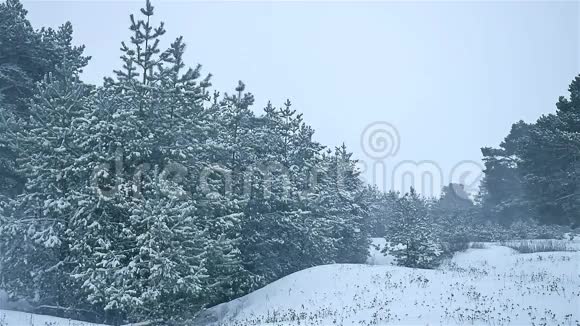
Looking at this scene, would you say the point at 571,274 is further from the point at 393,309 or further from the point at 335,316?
the point at 335,316

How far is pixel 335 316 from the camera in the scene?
14508 millimetres

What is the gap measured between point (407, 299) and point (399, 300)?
30 centimetres

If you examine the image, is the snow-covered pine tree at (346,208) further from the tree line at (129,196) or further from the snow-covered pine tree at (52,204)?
the snow-covered pine tree at (52,204)

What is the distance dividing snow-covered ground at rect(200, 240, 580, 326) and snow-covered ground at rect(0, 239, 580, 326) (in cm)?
3

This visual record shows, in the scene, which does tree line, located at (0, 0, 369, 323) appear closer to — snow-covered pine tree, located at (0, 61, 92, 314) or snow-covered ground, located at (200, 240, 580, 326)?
snow-covered pine tree, located at (0, 61, 92, 314)

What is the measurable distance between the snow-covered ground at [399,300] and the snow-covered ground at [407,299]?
25mm

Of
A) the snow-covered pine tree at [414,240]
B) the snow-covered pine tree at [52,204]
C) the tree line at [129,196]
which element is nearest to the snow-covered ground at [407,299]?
the tree line at [129,196]

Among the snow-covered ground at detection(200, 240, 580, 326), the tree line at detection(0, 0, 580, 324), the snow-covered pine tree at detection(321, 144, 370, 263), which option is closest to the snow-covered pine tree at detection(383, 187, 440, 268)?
the tree line at detection(0, 0, 580, 324)

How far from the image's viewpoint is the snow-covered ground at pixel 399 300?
12906mm

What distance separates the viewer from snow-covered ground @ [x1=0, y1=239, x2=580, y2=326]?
12.9 metres

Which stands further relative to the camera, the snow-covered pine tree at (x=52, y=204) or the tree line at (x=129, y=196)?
the snow-covered pine tree at (x=52, y=204)

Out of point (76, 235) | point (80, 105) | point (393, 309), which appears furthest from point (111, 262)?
point (393, 309)

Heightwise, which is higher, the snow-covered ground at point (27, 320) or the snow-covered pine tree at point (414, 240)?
the snow-covered pine tree at point (414, 240)

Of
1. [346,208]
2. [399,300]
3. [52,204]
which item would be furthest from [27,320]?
[346,208]
